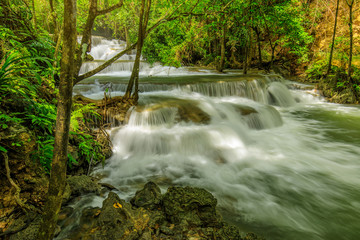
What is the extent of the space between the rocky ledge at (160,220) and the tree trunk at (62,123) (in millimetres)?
630

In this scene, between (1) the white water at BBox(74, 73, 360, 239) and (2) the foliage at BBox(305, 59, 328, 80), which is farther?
(2) the foliage at BBox(305, 59, 328, 80)

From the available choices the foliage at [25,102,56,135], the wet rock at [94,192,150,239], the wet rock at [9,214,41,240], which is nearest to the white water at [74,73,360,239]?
the wet rock at [94,192,150,239]

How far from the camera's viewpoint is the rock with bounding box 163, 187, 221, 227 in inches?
80.5

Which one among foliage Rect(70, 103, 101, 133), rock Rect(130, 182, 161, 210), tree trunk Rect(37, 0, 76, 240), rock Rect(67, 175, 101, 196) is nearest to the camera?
tree trunk Rect(37, 0, 76, 240)

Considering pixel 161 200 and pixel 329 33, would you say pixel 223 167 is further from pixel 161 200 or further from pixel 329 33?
pixel 329 33

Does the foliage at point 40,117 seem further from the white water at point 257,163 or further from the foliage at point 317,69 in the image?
the foliage at point 317,69

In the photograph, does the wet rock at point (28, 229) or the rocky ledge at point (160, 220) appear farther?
the rocky ledge at point (160, 220)

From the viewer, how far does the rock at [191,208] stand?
80.5 inches

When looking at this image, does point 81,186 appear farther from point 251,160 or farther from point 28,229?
point 251,160

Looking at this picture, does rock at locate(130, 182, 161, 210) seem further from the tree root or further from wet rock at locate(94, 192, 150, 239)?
the tree root

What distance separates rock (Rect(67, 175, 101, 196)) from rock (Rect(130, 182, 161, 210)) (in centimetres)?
78

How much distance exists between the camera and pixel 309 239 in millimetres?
2434

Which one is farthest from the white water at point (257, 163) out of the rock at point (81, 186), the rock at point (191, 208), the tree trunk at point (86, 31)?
the tree trunk at point (86, 31)

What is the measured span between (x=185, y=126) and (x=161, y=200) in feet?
10.9
